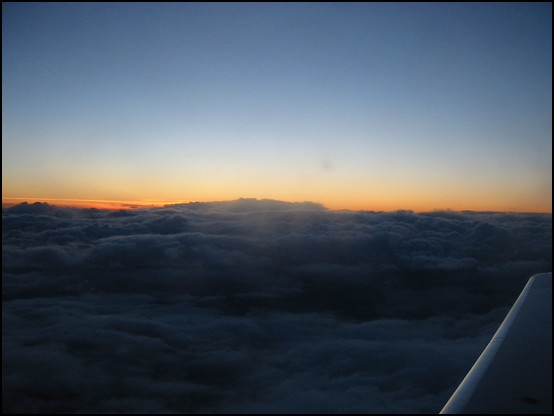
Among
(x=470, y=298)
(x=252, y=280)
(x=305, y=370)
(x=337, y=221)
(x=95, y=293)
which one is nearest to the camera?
(x=305, y=370)

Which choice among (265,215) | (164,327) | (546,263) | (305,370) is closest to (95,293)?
(164,327)

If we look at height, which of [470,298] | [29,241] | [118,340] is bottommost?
[470,298]

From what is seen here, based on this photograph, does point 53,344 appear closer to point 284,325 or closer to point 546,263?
point 284,325

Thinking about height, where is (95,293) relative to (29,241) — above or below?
below

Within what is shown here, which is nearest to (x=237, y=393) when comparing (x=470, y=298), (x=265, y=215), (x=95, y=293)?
(x=95, y=293)

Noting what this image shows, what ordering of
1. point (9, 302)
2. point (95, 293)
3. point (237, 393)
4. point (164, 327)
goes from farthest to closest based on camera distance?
point (95, 293)
point (9, 302)
point (164, 327)
point (237, 393)

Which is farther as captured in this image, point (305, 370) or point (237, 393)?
point (305, 370)
